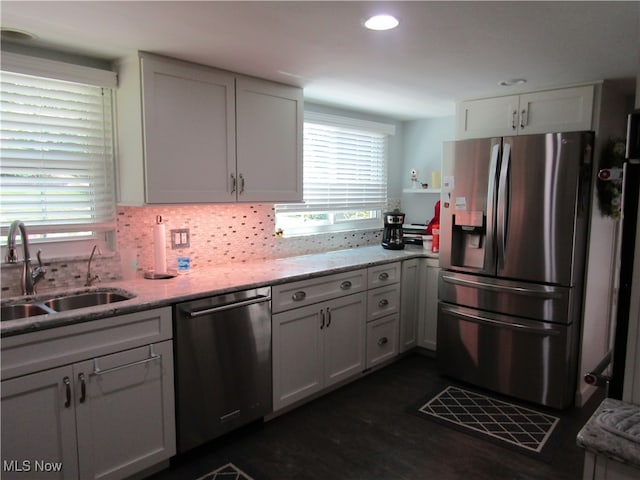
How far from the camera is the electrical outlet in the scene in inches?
109

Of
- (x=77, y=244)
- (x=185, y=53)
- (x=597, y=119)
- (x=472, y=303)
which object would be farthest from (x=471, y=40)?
(x=77, y=244)

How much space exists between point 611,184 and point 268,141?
2297 millimetres

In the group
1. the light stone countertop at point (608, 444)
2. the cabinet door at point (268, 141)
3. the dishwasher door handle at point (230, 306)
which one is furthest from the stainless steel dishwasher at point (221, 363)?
the light stone countertop at point (608, 444)

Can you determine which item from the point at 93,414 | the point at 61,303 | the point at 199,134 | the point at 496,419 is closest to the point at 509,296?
the point at 496,419

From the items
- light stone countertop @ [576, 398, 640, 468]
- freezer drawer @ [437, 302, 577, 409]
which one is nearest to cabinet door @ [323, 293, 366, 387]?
freezer drawer @ [437, 302, 577, 409]

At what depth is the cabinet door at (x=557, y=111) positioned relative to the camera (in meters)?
2.80

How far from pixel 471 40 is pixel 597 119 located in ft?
4.28

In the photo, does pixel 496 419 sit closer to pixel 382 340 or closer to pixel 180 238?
pixel 382 340

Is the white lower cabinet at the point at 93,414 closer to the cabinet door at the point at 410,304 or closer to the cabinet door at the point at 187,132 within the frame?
the cabinet door at the point at 187,132

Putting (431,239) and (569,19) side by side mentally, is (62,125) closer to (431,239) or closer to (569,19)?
(569,19)

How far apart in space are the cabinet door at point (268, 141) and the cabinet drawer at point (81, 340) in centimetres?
102

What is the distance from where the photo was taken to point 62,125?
92.0 inches

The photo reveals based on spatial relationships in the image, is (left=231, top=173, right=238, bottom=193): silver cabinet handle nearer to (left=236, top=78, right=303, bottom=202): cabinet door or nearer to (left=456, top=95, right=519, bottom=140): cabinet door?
(left=236, top=78, right=303, bottom=202): cabinet door

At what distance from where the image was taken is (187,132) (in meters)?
2.47
